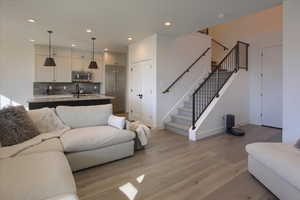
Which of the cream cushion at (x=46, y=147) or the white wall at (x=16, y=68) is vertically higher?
the white wall at (x=16, y=68)

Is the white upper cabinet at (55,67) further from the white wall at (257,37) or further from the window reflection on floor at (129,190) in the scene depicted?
the white wall at (257,37)

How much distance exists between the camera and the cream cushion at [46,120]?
2.81m

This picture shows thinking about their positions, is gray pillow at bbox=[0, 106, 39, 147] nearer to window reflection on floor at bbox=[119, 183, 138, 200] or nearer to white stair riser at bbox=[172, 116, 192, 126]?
window reflection on floor at bbox=[119, 183, 138, 200]

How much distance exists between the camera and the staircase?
182 inches

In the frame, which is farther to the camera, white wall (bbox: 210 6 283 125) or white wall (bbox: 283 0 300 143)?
white wall (bbox: 210 6 283 125)

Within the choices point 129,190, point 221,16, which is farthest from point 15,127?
point 221,16

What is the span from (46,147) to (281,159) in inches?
113

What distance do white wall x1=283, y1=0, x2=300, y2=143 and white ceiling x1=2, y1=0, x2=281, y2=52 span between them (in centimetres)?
32

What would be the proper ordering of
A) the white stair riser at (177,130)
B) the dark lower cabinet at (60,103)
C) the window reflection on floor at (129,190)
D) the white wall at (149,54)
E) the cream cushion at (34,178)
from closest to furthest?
the cream cushion at (34,178) < the window reflection on floor at (129,190) < the dark lower cabinet at (60,103) < the white stair riser at (177,130) < the white wall at (149,54)

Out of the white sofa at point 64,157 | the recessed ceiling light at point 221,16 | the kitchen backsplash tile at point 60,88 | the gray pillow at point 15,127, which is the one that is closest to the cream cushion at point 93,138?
the white sofa at point 64,157

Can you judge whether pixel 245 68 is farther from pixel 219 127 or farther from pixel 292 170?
pixel 292 170

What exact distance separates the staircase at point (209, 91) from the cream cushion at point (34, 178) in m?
3.27

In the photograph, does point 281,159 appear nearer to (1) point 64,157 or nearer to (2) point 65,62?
(1) point 64,157

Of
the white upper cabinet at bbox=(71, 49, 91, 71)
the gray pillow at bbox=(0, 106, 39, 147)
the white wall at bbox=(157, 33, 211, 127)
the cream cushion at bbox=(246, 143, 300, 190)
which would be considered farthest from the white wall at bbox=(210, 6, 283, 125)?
the white upper cabinet at bbox=(71, 49, 91, 71)
